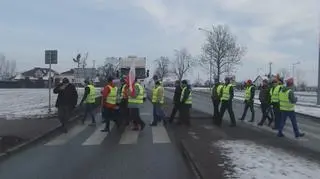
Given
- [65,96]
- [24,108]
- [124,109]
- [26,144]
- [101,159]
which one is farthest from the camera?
[24,108]

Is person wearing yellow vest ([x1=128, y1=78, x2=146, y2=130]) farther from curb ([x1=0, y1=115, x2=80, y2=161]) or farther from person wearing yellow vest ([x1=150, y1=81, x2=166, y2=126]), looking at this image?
curb ([x1=0, y1=115, x2=80, y2=161])

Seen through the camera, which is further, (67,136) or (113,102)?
(113,102)

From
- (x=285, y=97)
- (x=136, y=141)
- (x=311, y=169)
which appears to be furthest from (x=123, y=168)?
(x=285, y=97)

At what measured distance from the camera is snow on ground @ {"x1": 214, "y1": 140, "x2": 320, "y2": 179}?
9484 mm

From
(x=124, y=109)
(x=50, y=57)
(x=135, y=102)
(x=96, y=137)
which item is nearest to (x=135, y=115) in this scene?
(x=135, y=102)

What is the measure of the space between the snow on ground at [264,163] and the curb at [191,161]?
0.52m

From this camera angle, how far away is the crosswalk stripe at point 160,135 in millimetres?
15648

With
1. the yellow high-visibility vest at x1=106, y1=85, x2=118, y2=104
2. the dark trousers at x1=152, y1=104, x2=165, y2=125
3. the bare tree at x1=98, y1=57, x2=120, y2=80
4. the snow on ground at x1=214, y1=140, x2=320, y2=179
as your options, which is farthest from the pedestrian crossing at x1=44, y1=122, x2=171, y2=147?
the bare tree at x1=98, y1=57, x2=120, y2=80

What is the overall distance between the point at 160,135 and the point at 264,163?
6.56 metres

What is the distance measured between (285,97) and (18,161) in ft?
25.8

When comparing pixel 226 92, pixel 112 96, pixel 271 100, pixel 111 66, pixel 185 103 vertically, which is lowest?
pixel 185 103

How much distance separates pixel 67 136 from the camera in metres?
17.1

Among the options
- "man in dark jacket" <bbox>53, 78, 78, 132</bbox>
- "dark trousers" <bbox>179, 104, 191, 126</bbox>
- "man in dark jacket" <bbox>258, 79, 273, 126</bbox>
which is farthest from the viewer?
"man in dark jacket" <bbox>258, 79, 273, 126</bbox>

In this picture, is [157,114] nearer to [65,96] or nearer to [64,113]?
[64,113]
